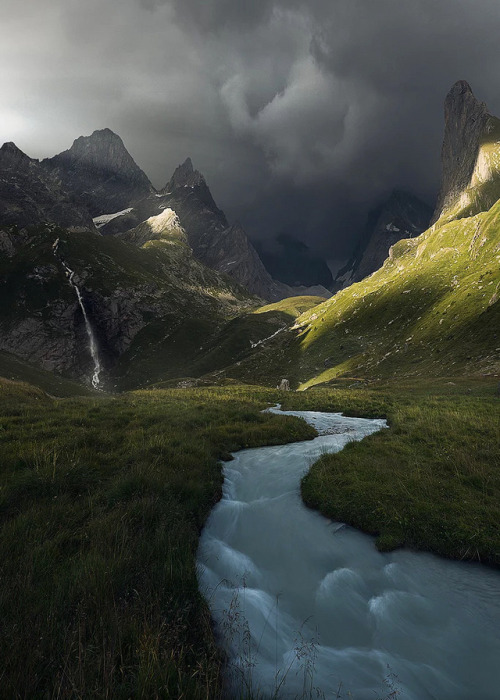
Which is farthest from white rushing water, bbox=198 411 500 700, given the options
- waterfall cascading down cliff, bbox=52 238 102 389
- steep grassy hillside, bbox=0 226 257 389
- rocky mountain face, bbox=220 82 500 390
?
waterfall cascading down cliff, bbox=52 238 102 389

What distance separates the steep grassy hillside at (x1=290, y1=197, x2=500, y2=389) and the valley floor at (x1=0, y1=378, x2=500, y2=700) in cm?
4671

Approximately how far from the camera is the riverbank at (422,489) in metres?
7.30

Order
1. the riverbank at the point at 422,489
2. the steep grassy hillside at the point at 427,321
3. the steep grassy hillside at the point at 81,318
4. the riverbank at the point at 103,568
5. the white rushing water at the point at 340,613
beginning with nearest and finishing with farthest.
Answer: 1. the riverbank at the point at 103,568
2. the white rushing water at the point at 340,613
3. the riverbank at the point at 422,489
4. the steep grassy hillside at the point at 427,321
5. the steep grassy hillside at the point at 81,318

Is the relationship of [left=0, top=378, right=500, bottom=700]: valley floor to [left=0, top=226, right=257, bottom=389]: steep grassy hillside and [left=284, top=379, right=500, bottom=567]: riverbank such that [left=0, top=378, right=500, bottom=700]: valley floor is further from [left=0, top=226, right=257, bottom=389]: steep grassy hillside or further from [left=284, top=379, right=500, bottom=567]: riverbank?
[left=0, top=226, right=257, bottom=389]: steep grassy hillside

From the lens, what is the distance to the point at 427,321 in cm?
8894

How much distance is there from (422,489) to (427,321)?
9267 cm

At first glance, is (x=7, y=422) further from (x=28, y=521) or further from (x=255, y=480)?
(x=255, y=480)

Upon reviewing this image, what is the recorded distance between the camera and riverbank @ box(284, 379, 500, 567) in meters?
7.30

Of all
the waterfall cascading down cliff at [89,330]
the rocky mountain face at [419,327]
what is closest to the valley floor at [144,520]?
the rocky mountain face at [419,327]

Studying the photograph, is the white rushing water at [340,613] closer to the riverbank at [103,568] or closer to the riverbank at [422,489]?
the riverbank at [422,489]

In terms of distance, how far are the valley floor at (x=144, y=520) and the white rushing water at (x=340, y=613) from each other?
0.55 m

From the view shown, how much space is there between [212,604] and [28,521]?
3.99 meters

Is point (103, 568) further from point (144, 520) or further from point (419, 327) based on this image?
point (419, 327)

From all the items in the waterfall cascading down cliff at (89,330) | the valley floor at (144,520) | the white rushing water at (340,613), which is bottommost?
the white rushing water at (340,613)
